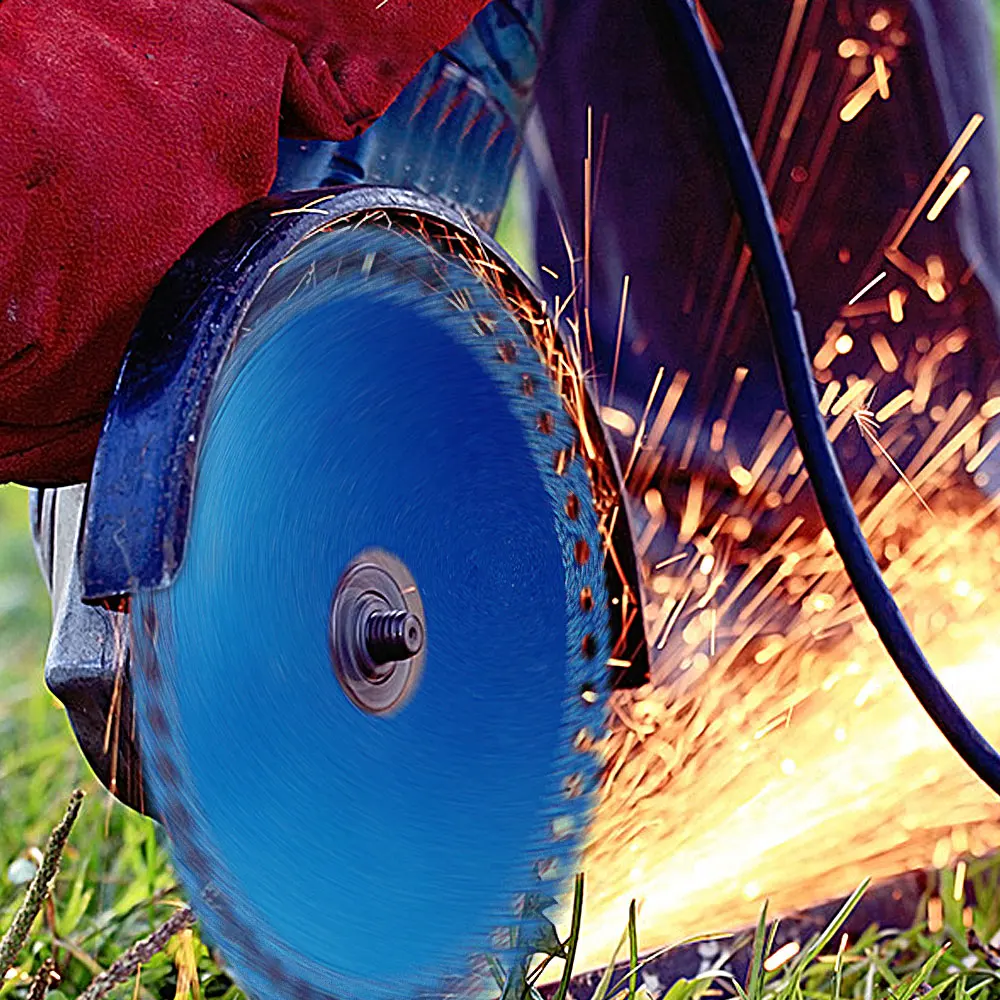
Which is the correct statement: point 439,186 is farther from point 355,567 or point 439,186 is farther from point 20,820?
point 20,820

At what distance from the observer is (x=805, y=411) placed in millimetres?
1657

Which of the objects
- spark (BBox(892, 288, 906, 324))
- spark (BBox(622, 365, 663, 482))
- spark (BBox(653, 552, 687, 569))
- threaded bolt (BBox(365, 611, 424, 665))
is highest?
spark (BBox(892, 288, 906, 324))

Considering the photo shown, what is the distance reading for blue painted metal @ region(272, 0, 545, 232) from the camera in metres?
1.50

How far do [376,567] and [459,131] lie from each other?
53 centimetres

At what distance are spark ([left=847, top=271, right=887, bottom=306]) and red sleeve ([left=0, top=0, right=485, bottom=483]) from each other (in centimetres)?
98

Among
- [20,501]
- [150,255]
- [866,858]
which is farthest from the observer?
[20,501]

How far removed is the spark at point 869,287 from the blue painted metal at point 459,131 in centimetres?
57

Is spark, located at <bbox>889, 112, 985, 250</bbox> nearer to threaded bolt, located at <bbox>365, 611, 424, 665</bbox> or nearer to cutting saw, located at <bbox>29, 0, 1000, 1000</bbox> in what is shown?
cutting saw, located at <bbox>29, 0, 1000, 1000</bbox>

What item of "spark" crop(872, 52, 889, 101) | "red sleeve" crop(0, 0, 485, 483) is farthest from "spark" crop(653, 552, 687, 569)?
"red sleeve" crop(0, 0, 485, 483)

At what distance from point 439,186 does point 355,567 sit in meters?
0.49

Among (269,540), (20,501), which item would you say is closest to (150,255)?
(269,540)

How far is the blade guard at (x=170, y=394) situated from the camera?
1.08 metres

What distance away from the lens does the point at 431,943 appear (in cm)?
132

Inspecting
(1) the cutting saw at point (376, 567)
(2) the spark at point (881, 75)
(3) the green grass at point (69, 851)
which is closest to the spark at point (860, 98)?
(2) the spark at point (881, 75)
